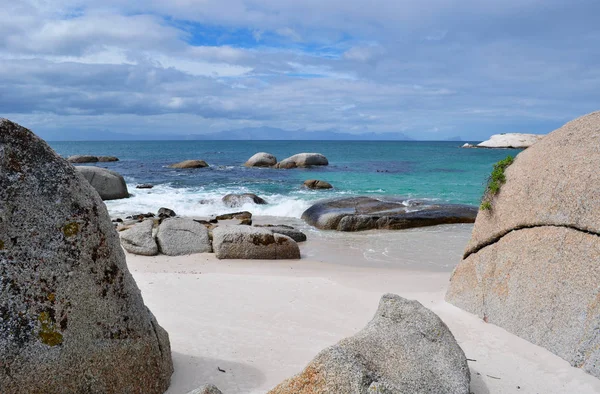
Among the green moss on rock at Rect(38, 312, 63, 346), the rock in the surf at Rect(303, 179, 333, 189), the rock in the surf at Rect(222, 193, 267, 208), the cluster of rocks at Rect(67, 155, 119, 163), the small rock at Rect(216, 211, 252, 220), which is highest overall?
the cluster of rocks at Rect(67, 155, 119, 163)

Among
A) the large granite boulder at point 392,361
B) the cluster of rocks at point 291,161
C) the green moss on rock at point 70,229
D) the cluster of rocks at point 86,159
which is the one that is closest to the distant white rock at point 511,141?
the cluster of rocks at point 291,161

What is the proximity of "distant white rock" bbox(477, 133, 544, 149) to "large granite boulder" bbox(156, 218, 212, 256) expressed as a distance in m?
88.3

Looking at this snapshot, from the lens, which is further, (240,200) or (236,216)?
(240,200)

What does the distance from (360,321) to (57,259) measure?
15.9ft

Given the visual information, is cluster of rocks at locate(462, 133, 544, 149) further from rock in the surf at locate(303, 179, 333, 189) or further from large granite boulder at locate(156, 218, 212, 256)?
large granite boulder at locate(156, 218, 212, 256)

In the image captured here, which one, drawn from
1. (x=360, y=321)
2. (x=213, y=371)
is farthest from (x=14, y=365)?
(x=360, y=321)

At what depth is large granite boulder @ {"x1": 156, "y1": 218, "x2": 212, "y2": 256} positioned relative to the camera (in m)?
13.6

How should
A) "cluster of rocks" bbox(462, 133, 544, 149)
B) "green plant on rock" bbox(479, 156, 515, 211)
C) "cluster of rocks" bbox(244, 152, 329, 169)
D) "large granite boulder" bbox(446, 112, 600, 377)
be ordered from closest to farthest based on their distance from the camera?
1. "large granite boulder" bbox(446, 112, 600, 377)
2. "green plant on rock" bbox(479, 156, 515, 211)
3. "cluster of rocks" bbox(244, 152, 329, 169)
4. "cluster of rocks" bbox(462, 133, 544, 149)

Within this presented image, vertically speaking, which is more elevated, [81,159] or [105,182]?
[81,159]

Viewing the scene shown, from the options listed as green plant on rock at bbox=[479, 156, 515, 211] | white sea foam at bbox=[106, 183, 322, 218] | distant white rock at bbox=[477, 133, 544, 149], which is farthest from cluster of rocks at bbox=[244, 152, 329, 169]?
distant white rock at bbox=[477, 133, 544, 149]

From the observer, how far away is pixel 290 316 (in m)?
7.91

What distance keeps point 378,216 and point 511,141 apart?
91.9 m

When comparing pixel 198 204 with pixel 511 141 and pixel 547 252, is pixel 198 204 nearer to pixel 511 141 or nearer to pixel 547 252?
pixel 547 252

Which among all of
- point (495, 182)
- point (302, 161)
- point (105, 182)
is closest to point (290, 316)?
point (495, 182)
